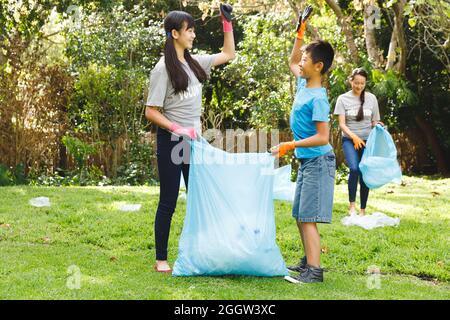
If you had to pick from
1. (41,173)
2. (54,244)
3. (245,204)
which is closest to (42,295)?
(245,204)

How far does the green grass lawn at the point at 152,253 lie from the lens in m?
3.63

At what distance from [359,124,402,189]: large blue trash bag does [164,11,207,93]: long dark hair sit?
2.39 m

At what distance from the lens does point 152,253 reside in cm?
468

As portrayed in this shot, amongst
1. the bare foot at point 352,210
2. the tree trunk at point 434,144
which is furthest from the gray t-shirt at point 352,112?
the tree trunk at point 434,144

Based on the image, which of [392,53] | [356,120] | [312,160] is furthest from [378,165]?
[392,53]

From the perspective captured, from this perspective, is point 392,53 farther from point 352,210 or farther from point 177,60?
point 177,60

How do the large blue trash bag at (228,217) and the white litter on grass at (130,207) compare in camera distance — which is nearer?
the large blue trash bag at (228,217)

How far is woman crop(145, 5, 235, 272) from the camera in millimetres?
3871

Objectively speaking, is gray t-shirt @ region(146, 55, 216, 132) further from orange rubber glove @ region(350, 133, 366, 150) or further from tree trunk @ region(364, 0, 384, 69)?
tree trunk @ region(364, 0, 384, 69)

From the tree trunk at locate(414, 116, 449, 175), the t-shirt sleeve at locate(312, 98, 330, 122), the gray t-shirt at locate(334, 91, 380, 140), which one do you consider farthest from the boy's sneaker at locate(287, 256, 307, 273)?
the tree trunk at locate(414, 116, 449, 175)

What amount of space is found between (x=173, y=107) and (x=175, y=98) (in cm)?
6

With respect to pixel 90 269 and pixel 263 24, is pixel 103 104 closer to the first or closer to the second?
pixel 263 24

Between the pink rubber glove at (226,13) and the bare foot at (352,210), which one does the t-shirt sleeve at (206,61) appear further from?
the bare foot at (352,210)

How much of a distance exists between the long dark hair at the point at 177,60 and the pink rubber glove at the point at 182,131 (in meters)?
0.22
